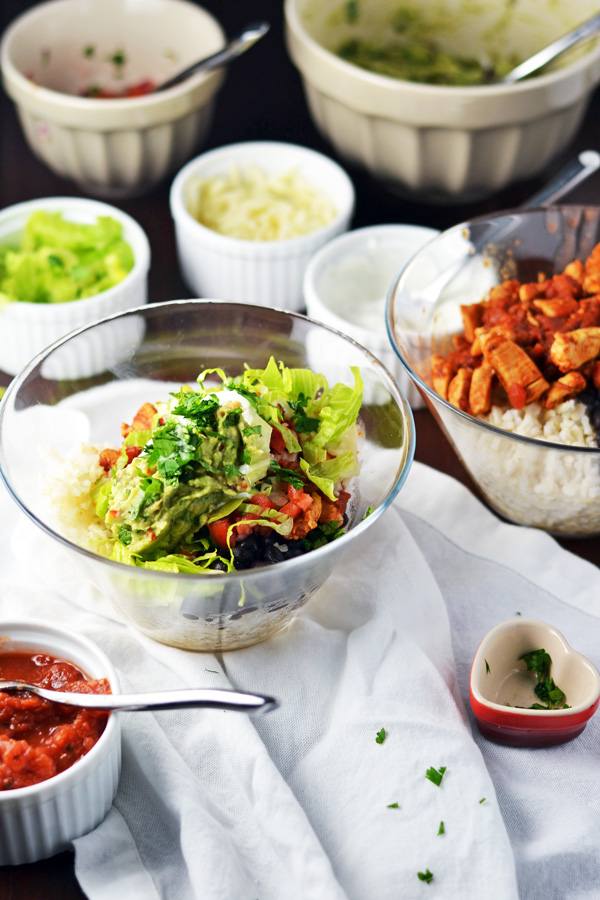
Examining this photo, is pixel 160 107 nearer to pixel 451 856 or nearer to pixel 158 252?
pixel 158 252

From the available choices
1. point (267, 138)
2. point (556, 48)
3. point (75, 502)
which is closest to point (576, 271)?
point (556, 48)

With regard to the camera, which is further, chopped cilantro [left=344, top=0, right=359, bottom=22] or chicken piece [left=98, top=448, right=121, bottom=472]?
chopped cilantro [left=344, top=0, right=359, bottom=22]

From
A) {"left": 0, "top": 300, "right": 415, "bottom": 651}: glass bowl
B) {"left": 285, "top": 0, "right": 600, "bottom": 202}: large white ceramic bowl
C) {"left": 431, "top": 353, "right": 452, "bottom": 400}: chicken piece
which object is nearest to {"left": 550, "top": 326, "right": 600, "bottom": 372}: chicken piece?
{"left": 431, "top": 353, "right": 452, "bottom": 400}: chicken piece

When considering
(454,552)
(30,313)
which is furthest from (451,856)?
(30,313)

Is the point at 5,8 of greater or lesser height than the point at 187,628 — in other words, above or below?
above

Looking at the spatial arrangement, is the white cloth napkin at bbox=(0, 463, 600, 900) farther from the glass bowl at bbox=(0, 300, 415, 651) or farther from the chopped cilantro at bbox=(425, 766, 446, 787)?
the glass bowl at bbox=(0, 300, 415, 651)

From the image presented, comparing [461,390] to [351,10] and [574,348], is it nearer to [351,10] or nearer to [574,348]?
[574,348]
